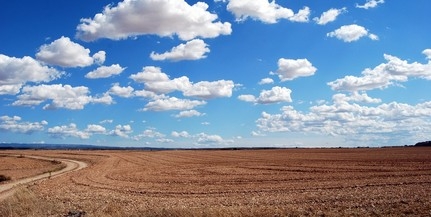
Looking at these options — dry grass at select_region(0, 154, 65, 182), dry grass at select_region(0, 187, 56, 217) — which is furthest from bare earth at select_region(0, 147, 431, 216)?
dry grass at select_region(0, 154, 65, 182)

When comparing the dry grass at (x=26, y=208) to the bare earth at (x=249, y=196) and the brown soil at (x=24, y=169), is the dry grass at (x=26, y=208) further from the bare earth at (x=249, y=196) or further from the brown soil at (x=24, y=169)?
the brown soil at (x=24, y=169)

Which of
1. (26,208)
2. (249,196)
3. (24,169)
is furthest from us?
(24,169)

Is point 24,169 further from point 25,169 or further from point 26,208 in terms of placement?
point 26,208

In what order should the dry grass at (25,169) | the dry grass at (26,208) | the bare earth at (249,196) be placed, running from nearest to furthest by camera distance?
1. the bare earth at (249,196)
2. the dry grass at (26,208)
3. the dry grass at (25,169)

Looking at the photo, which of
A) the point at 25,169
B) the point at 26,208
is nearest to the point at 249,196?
the point at 26,208

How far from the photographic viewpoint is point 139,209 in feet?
77.1

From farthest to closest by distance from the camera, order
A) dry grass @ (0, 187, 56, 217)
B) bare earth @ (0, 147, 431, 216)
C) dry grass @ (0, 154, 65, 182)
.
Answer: dry grass @ (0, 154, 65, 182) < dry grass @ (0, 187, 56, 217) < bare earth @ (0, 147, 431, 216)

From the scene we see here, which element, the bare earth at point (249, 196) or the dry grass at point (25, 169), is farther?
the dry grass at point (25, 169)

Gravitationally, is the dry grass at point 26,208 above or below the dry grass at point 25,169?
below

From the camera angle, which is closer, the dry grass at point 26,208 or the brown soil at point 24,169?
the dry grass at point 26,208

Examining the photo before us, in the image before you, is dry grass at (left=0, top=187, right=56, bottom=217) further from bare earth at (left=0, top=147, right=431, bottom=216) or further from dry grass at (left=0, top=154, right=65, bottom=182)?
dry grass at (left=0, top=154, right=65, bottom=182)

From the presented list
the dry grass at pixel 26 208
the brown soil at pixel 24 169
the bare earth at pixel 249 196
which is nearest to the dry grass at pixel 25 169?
the brown soil at pixel 24 169

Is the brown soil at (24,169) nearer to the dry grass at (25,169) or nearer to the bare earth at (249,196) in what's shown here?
the dry grass at (25,169)

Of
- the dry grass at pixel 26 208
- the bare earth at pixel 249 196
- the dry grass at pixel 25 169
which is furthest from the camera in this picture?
the dry grass at pixel 25 169
